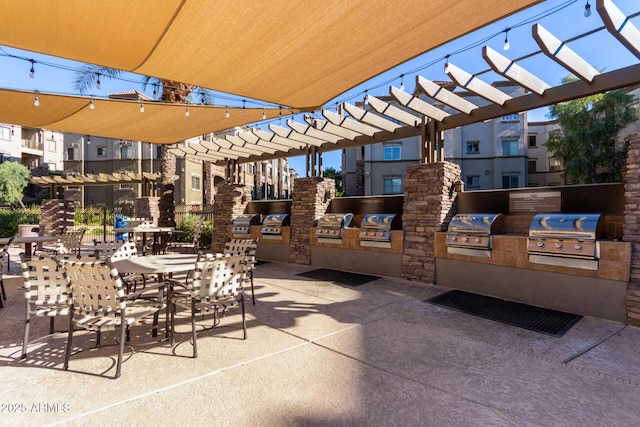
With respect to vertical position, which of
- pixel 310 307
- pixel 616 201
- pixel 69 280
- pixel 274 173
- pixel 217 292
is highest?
pixel 274 173

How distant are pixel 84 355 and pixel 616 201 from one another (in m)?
6.17

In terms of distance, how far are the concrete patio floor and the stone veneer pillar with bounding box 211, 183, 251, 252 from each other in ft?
19.7

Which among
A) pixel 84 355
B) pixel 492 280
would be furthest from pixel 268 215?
pixel 84 355

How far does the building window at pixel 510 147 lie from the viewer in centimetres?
2295

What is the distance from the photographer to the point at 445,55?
450 centimetres

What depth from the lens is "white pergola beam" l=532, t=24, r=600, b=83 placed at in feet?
12.3

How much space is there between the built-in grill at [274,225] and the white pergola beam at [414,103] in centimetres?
426

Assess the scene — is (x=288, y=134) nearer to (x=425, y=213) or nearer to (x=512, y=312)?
(x=425, y=213)

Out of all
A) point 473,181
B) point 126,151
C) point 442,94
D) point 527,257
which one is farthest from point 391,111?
point 126,151

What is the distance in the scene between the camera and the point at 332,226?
7391 mm

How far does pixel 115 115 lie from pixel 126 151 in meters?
23.3

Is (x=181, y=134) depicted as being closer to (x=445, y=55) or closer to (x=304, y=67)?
(x=304, y=67)

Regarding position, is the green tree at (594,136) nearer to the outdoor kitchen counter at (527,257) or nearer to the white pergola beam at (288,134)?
the white pergola beam at (288,134)

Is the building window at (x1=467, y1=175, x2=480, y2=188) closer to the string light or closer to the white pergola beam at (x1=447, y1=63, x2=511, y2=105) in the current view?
the white pergola beam at (x1=447, y1=63, x2=511, y2=105)
